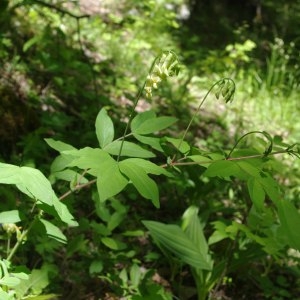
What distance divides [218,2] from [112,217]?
25.7 ft

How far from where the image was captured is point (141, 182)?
46.2 inches

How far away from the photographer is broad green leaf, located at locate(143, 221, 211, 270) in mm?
2176

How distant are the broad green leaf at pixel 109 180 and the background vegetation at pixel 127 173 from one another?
0.08 metres

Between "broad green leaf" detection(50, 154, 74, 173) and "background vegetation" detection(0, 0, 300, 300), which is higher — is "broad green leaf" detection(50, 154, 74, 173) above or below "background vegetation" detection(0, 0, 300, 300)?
above

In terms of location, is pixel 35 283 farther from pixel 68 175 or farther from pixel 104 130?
pixel 104 130

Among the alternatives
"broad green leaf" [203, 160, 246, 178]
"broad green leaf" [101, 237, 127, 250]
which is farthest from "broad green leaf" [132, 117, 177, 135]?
"broad green leaf" [101, 237, 127, 250]

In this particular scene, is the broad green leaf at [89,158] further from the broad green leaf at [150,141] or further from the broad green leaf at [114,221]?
the broad green leaf at [114,221]

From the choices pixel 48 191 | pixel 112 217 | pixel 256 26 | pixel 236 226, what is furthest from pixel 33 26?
pixel 256 26

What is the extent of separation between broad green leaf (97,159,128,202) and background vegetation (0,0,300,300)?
3.3 inches

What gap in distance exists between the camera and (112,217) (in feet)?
7.11

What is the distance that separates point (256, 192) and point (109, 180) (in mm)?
448

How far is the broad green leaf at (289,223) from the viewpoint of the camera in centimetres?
117

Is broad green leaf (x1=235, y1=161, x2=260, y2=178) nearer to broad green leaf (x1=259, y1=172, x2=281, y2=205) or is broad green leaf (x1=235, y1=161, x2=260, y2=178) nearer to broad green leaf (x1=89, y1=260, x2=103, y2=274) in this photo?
broad green leaf (x1=259, y1=172, x2=281, y2=205)

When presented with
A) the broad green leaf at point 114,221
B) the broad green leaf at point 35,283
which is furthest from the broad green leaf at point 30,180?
the broad green leaf at point 114,221
